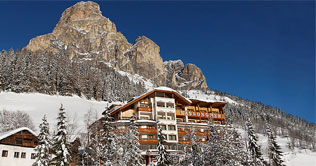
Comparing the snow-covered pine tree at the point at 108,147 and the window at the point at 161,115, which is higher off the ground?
the window at the point at 161,115

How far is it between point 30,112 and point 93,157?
1868 inches

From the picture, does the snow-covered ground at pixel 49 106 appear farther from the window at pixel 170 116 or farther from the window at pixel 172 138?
the window at pixel 172 138

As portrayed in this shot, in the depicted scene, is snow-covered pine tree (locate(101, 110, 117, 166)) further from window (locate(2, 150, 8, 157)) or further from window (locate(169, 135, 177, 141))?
window (locate(169, 135, 177, 141))

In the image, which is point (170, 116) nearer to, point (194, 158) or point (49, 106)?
point (194, 158)

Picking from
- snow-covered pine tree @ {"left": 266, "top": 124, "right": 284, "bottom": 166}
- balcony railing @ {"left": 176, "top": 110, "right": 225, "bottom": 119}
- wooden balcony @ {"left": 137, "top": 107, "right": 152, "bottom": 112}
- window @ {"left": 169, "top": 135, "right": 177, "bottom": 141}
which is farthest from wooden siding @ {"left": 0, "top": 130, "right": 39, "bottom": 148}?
snow-covered pine tree @ {"left": 266, "top": 124, "right": 284, "bottom": 166}

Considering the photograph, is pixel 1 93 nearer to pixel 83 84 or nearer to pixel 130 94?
pixel 83 84

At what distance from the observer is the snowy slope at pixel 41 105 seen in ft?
246

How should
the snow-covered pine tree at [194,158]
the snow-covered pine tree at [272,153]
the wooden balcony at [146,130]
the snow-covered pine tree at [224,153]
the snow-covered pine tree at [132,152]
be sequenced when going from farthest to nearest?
the wooden balcony at [146,130] < the snow-covered pine tree at [272,153] < the snow-covered pine tree at [132,152] < the snow-covered pine tree at [194,158] < the snow-covered pine tree at [224,153]

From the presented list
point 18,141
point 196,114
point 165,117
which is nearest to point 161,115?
point 165,117

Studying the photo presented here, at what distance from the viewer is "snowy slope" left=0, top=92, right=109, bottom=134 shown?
246 feet

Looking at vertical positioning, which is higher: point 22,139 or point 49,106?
point 49,106

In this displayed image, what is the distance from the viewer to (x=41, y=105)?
279 ft

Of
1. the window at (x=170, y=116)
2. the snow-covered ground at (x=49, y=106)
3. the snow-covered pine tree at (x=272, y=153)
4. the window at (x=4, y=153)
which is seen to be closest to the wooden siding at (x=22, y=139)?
the window at (x=4, y=153)

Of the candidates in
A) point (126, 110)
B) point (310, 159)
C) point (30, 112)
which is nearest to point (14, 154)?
point (126, 110)
